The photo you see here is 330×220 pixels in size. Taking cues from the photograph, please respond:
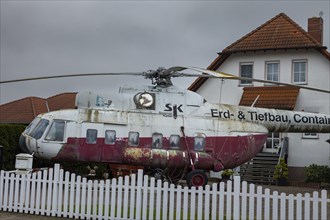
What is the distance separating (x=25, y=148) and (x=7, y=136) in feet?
7.73

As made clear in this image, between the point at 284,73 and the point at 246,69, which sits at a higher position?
the point at 246,69

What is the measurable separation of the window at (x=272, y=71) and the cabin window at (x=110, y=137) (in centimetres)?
1272

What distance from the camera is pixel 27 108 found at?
3644cm

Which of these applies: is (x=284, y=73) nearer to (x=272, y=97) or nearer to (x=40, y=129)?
(x=272, y=97)

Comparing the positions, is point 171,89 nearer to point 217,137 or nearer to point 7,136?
point 217,137

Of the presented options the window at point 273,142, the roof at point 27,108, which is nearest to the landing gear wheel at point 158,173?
the window at point 273,142

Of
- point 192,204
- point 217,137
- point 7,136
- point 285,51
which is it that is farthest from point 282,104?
point 192,204

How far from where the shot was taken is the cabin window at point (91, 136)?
1482 centimetres

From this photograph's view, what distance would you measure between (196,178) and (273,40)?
12605mm

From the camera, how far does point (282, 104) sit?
2348cm

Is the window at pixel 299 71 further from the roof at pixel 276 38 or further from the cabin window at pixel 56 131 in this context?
the cabin window at pixel 56 131

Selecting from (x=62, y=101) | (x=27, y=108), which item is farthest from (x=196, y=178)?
(x=62, y=101)

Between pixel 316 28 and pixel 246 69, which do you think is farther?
pixel 316 28

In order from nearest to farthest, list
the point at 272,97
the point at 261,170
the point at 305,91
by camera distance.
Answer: the point at 261,170
the point at 305,91
the point at 272,97
